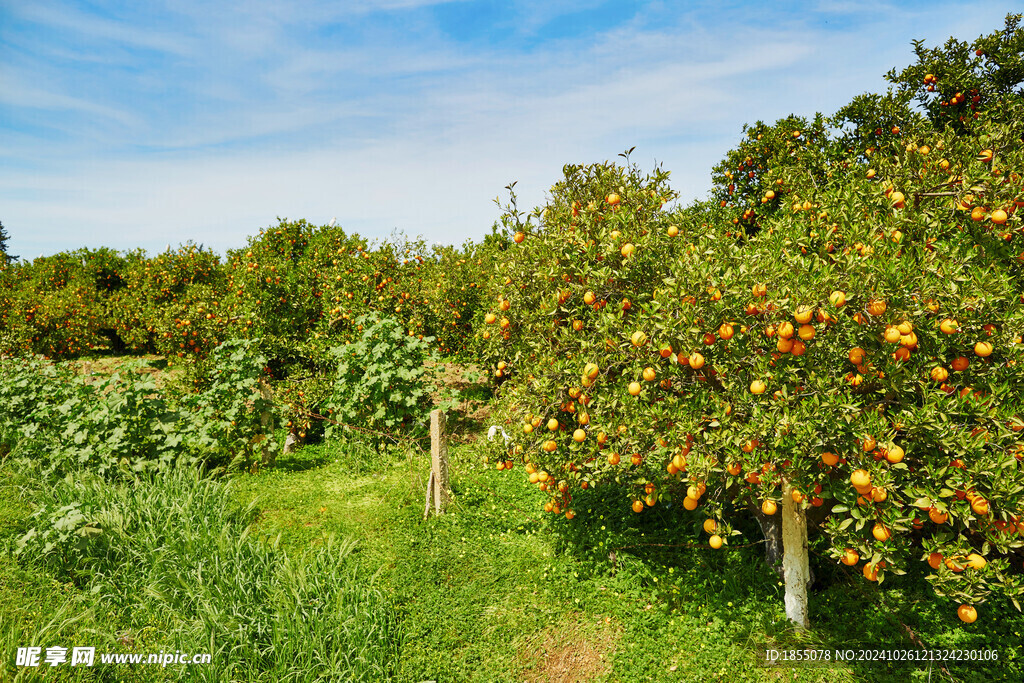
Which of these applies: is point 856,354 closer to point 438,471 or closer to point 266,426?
point 438,471

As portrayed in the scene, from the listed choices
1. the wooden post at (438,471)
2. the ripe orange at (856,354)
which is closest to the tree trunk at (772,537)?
the ripe orange at (856,354)

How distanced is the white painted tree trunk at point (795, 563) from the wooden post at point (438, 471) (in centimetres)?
325

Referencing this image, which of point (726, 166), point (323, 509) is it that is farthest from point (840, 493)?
point (726, 166)

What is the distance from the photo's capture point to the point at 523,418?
4.56 meters

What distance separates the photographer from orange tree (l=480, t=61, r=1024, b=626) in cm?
304

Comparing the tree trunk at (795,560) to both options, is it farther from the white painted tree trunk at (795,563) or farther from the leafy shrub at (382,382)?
the leafy shrub at (382,382)

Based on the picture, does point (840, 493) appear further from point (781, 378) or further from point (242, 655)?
point (242, 655)

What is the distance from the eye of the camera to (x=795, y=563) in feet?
13.3

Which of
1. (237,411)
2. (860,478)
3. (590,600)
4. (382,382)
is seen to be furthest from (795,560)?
(237,411)

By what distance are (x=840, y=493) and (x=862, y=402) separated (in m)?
0.54

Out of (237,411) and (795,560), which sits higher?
(237,411)

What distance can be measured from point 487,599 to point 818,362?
317cm

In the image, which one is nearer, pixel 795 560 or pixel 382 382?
pixel 795 560

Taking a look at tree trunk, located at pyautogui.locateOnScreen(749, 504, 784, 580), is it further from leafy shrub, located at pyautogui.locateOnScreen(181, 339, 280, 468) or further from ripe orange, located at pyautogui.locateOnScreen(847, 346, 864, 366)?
leafy shrub, located at pyautogui.locateOnScreen(181, 339, 280, 468)
